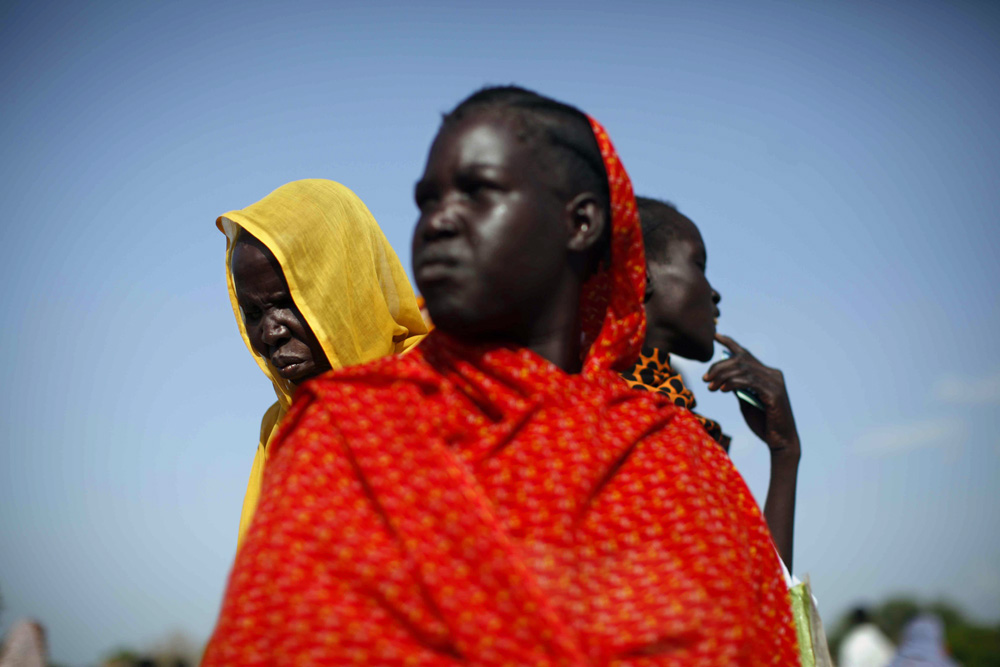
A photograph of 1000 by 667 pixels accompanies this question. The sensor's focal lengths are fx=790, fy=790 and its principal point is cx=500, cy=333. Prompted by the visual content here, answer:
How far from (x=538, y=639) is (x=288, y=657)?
0.49 meters

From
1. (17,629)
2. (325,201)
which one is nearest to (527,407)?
(325,201)

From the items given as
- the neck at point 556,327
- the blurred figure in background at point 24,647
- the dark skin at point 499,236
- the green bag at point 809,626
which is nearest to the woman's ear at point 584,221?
the dark skin at point 499,236

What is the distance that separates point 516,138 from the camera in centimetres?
206

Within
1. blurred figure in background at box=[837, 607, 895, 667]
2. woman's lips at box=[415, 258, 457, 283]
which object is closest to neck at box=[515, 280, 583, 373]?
woman's lips at box=[415, 258, 457, 283]

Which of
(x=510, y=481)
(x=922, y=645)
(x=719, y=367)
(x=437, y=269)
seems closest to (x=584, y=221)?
(x=437, y=269)

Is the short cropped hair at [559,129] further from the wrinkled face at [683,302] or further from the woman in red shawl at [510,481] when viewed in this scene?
the wrinkled face at [683,302]

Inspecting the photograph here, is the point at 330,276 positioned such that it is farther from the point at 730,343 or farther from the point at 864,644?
the point at 864,644

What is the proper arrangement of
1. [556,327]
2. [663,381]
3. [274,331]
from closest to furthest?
[556,327]
[663,381]
[274,331]

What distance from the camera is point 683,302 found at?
11.4ft

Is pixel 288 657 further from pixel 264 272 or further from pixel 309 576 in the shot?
pixel 264 272

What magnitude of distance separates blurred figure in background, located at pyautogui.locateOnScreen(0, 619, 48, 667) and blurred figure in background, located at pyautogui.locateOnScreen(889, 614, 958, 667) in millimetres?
7812

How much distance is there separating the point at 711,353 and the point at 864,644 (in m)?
9.70

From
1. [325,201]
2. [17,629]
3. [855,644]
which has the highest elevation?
[325,201]

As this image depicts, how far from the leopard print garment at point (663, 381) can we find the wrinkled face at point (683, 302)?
0.39ft
